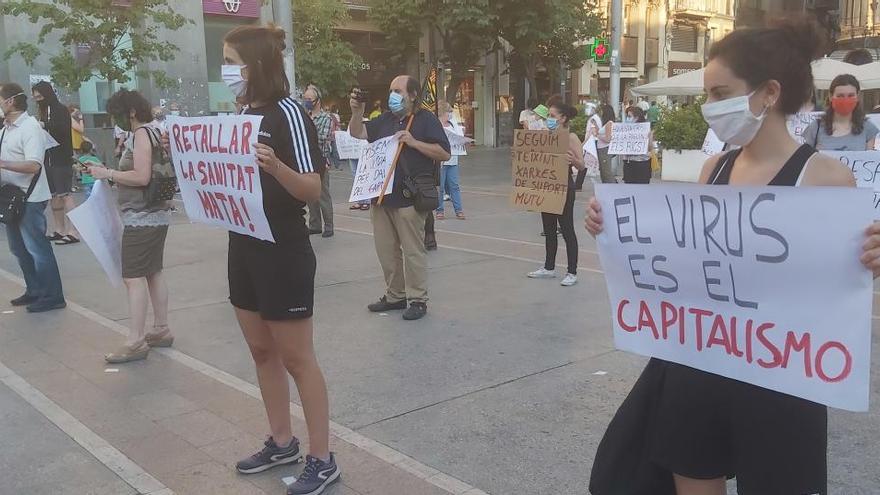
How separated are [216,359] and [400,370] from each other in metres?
1.32

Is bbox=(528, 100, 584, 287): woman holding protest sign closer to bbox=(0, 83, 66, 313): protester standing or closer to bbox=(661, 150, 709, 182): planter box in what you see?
bbox=(0, 83, 66, 313): protester standing

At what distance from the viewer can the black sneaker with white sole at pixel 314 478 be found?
3.38 m

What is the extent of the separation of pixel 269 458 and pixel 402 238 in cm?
293

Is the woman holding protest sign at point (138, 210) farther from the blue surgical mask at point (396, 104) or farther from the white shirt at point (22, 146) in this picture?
the blue surgical mask at point (396, 104)

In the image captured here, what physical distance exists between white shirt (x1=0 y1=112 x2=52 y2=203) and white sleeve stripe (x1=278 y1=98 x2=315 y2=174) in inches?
166

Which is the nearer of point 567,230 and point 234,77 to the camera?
point 234,77

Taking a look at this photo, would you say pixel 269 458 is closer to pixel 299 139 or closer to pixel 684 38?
pixel 299 139

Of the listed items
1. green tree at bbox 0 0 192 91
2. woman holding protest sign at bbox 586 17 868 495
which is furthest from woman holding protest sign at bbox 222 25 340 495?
green tree at bbox 0 0 192 91

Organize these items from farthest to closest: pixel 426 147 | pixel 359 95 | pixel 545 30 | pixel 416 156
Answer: pixel 545 30, pixel 359 95, pixel 416 156, pixel 426 147

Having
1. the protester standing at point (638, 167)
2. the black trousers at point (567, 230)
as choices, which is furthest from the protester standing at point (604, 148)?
→ the black trousers at point (567, 230)

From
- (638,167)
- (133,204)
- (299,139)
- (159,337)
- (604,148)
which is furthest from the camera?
(604,148)

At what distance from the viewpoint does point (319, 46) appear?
78.9ft

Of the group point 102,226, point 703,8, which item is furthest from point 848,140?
point 703,8

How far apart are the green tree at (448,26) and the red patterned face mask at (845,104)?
21418 mm
